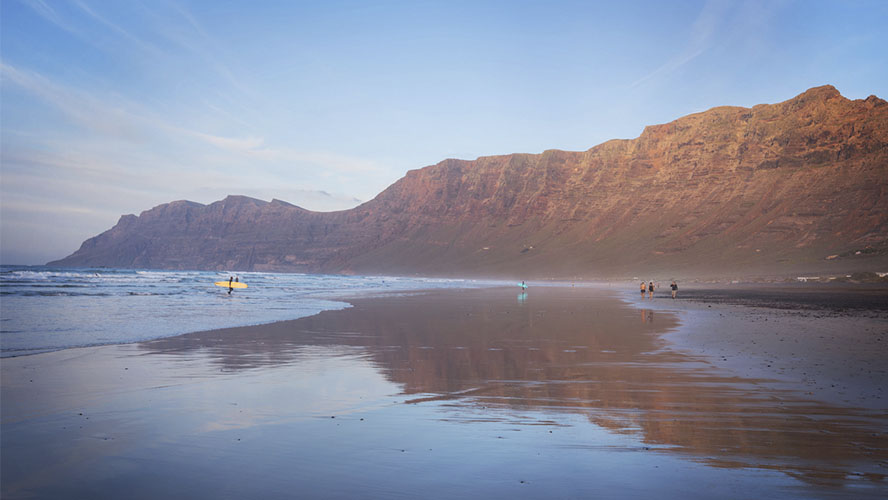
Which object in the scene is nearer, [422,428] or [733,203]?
[422,428]

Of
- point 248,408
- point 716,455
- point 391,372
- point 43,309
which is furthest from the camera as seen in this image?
point 43,309

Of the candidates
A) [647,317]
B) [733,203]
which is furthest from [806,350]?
[733,203]

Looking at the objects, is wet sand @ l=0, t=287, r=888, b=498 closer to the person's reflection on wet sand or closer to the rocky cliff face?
the person's reflection on wet sand

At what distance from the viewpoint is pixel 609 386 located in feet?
34.7

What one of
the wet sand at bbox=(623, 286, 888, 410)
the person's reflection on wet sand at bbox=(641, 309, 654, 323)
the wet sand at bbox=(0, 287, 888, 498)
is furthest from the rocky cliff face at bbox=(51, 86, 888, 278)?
the wet sand at bbox=(0, 287, 888, 498)

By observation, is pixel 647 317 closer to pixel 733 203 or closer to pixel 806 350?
pixel 806 350

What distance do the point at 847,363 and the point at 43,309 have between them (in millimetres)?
32637

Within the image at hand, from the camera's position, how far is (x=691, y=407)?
8781 mm

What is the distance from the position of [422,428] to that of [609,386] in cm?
462

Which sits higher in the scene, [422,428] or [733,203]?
[733,203]

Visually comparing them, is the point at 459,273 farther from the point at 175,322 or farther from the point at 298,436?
the point at 298,436

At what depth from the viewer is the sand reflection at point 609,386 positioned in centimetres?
654

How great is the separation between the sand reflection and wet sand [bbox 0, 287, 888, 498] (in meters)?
0.05

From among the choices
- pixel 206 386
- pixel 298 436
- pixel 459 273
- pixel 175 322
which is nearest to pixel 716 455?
pixel 298 436
